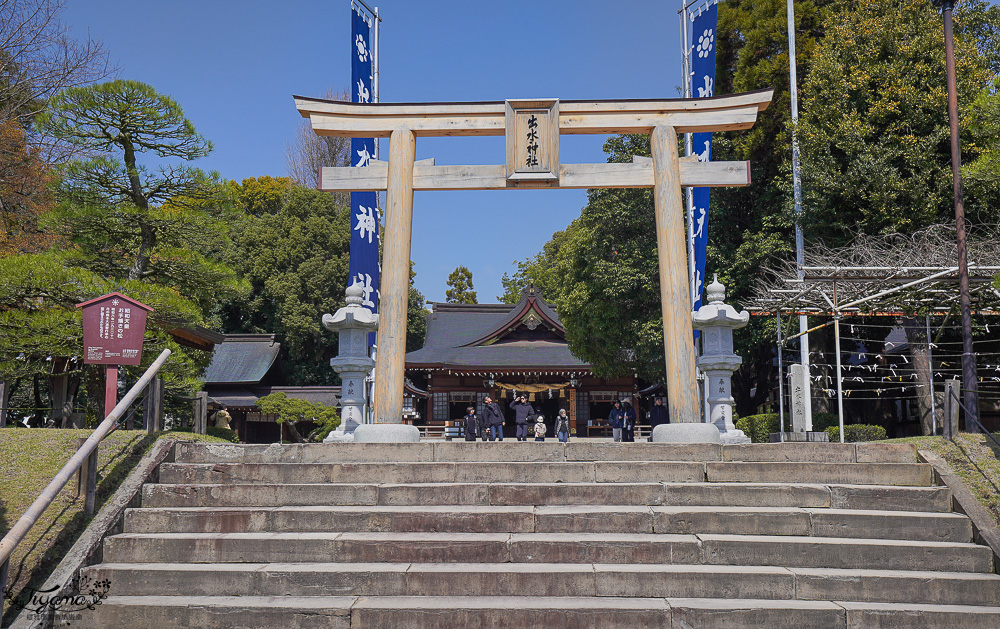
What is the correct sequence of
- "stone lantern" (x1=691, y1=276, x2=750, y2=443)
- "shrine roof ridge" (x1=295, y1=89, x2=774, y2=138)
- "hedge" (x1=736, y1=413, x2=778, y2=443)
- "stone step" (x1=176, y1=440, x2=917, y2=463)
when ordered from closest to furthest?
"stone step" (x1=176, y1=440, x2=917, y2=463)
"stone lantern" (x1=691, y1=276, x2=750, y2=443)
"shrine roof ridge" (x1=295, y1=89, x2=774, y2=138)
"hedge" (x1=736, y1=413, x2=778, y2=443)

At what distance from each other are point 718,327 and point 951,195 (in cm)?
855

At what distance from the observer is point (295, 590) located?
470 centimetres

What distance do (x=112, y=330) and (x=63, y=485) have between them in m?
3.52

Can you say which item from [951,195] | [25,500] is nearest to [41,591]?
[25,500]

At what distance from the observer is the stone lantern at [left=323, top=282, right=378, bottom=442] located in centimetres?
831

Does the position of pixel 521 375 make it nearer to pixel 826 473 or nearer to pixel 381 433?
pixel 381 433

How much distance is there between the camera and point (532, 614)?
14.3 feet

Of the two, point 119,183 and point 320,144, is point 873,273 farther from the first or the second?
point 320,144

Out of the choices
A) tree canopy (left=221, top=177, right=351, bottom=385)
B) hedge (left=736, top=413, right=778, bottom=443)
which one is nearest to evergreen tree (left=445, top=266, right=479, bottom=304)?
tree canopy (left=221, top=177, right=351, bottom=385)

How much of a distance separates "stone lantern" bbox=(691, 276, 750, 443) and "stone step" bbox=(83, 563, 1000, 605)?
3.18 metres

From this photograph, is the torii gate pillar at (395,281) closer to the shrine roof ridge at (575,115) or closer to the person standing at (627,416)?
the shrine roof ridge at (575,115)

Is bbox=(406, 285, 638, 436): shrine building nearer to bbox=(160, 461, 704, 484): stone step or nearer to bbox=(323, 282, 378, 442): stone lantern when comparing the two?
bbox=(323, 282, 378, 442): stone lantern

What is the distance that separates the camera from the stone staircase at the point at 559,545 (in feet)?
14.5

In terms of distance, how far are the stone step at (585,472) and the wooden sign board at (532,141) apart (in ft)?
12.8
